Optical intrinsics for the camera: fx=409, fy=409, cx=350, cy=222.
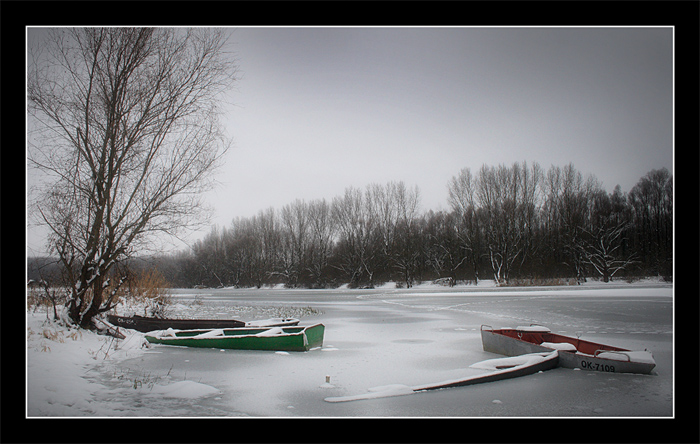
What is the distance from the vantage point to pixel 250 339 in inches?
361

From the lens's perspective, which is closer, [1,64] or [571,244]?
[1,64]

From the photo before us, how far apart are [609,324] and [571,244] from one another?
34.9 m

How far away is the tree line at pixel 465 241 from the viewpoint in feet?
132

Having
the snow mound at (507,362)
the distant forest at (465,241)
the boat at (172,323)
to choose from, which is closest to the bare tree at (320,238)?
the distant forest at (465,241)

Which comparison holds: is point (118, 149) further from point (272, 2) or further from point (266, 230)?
point (266, 230)

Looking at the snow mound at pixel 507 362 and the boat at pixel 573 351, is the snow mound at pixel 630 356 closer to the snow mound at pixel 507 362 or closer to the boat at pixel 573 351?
the boat at pixel 573 351

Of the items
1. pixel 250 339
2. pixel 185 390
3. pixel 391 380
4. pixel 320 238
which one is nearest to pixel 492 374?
pixel 391 380

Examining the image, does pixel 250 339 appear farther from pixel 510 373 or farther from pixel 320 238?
pixel 320 238

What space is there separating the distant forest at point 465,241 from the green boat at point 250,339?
23734 mm

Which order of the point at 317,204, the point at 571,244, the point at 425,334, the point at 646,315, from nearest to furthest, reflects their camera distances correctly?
the point at 425,334, the point at 646,315, the point at 571,244, the point at 317,204

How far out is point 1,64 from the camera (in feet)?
18.1

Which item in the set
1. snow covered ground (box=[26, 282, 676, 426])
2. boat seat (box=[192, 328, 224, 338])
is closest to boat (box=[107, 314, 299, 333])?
boat seat (box=[192, 328, 224, 338])

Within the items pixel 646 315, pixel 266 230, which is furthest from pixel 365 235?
pixel 646 315

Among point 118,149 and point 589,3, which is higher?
point 589,3
